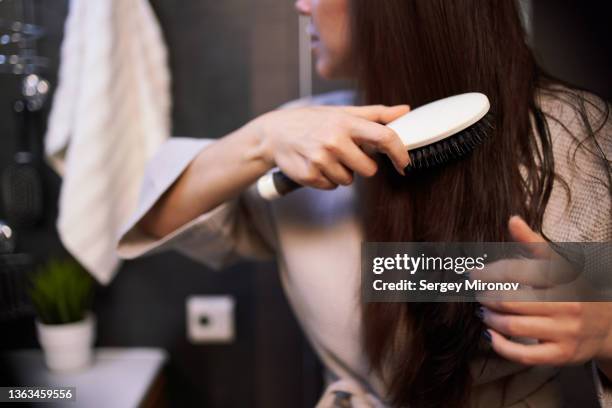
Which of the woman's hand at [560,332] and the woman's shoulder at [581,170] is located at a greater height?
the woman's shoulder at [581,170]

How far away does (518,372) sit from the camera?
426 millimetres

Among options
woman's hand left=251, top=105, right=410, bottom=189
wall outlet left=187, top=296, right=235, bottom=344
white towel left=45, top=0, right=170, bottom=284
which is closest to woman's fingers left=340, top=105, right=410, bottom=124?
woman's hand left=251, top=105, right=410, bottom=189

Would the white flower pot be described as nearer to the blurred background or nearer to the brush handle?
the blurred background

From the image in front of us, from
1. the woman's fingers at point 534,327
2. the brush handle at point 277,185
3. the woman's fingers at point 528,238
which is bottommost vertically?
the woman's fingers at point 534,327

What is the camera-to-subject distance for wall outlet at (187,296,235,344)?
729 millimetres

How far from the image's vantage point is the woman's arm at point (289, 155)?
1.18 feet

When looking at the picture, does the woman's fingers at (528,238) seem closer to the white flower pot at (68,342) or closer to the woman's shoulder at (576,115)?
the woman's shoulder at (576,115)

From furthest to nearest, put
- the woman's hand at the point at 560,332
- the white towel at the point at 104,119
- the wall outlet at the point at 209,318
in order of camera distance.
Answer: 1. the wall outlet at the point at 209,318
2. the white towel at the point at 104,119
3. the woman's hand at the point at 560,332

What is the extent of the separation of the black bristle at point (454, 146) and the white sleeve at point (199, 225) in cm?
22

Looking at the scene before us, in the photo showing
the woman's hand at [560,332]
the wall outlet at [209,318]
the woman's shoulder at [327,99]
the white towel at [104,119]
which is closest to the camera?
the woman's hand at [560,332]

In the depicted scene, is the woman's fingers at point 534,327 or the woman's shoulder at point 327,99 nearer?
the woman's fingers at point 534,327

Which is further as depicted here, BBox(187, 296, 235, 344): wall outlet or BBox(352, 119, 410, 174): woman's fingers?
Result: BBox(187, 296, 235, 344): wall outlet

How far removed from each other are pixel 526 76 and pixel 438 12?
87 mm

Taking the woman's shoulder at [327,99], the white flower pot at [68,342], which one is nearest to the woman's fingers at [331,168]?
the woman's shoulder at [327,99]
